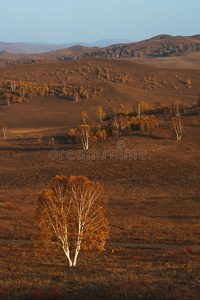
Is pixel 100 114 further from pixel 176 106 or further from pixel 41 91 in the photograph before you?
pixel 41 91

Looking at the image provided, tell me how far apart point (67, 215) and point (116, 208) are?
19427mm

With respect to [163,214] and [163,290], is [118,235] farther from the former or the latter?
[163,290]

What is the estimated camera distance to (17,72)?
189 metres

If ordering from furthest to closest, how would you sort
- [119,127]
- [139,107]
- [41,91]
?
[41,91]
[139,107]
[119,127]

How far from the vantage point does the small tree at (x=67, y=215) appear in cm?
2033

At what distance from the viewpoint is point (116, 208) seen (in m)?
39.6

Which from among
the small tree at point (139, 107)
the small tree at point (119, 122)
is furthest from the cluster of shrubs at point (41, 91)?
the small tree at point (119, 122)

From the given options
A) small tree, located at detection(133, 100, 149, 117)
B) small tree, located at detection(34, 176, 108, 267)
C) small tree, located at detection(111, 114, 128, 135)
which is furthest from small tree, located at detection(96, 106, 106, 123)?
small tree, located at detection(34, 176, 108, 267)

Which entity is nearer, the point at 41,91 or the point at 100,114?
the point at 100,114

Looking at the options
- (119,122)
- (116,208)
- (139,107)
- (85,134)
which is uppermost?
(139,107)

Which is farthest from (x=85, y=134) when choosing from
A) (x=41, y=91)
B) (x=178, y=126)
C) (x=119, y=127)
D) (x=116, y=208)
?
(x=41, y=91)

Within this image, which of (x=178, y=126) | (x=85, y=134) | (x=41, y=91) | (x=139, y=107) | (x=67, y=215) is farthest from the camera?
(x=41, y=91)

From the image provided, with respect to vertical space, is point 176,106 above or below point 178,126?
above

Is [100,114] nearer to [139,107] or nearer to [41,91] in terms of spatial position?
[139,107]
